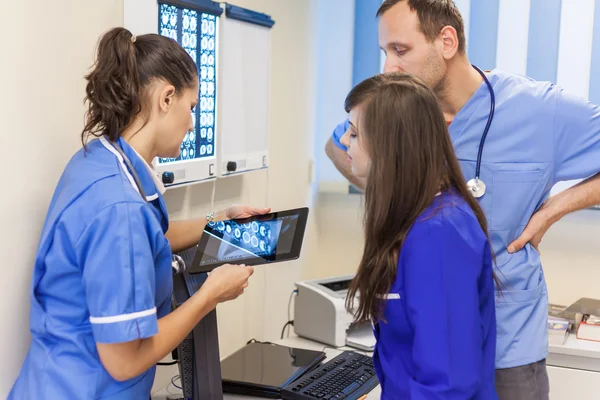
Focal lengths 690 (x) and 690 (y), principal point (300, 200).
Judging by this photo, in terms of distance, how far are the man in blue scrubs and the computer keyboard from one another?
1.45 feet

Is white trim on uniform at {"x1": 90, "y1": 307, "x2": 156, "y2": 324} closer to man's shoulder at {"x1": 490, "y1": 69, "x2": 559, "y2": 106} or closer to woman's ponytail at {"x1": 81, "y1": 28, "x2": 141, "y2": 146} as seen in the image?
woman's ponytail at {"x1": 81, "y1": 28, "x2": 141, "y2": 146}

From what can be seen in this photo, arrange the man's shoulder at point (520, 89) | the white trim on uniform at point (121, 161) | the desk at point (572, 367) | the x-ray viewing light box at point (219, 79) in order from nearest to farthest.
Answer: the white trim on uniform at point (121, 161) → the man's shoulder at point (520, 89) → the x-ray viewing light box at point (219, 79) → the desk at point (572, 367)

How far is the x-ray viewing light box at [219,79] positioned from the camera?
174cm

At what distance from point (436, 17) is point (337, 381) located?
3.17ft

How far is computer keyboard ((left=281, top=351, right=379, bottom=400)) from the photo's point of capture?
175 centimetres

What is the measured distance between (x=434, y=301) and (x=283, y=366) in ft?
2.98

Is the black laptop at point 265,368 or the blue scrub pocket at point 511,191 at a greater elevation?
the blue scrub pocket at point 511,191

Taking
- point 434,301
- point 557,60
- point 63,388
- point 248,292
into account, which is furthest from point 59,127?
point 557,60

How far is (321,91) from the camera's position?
123 inches

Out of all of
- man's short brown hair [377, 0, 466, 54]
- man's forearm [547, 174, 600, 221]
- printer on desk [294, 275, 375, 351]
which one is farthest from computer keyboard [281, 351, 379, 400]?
man's short brown hair [377, 0, 466, 54]

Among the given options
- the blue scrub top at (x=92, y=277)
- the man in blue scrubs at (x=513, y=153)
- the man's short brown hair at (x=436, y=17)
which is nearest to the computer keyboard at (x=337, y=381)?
the man in blue scrubs at (x=513, y=153)

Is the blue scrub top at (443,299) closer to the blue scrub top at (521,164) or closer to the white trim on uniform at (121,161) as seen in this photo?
the blue scrub top at (521,164)

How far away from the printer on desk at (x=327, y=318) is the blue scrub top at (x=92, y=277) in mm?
1054

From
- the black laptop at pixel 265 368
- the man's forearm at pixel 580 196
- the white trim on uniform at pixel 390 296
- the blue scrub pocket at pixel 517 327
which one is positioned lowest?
the black laptop at pixel 265 368
